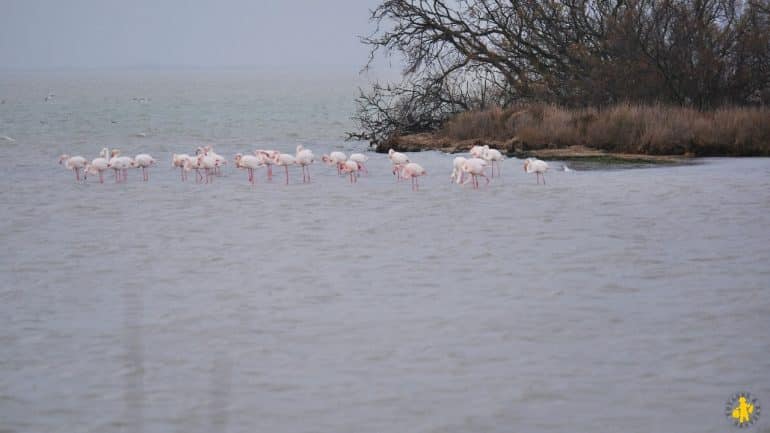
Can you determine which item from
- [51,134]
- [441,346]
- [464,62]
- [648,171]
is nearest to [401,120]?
Answer: [464,62]

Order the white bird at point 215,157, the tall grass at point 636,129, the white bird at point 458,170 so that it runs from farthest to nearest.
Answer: the tall grass at point 636,129 → the white bird at point 215,157 → the white bird at point 458,170

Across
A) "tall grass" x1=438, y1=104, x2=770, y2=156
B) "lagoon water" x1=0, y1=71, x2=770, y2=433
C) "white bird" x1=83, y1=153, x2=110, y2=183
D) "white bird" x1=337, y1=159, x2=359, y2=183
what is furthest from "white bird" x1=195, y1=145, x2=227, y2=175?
"tall grass" x1=438, y1=104, x2=770, y2=156

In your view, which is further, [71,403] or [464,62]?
[464,62]

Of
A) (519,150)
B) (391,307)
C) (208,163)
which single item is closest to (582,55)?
(519,150)

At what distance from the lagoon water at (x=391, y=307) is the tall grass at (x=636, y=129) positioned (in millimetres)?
2998

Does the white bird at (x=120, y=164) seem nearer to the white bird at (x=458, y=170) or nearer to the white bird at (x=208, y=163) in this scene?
the white bird at (x=208, y=163)

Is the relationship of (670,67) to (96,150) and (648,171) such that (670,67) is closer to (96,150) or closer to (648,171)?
(648,171)

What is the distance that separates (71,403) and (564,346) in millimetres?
3660

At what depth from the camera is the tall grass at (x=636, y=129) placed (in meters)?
21.3

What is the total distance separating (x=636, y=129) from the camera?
22219 millimetres

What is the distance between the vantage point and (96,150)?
98.0 feet

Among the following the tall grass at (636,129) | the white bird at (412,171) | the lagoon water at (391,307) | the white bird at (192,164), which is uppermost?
the tall grass at (636,129)

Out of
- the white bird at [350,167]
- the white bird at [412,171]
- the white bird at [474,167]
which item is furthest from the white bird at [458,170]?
the white bird at [350,167]

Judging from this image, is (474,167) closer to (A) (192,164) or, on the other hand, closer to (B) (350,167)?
(B) (350,167)
